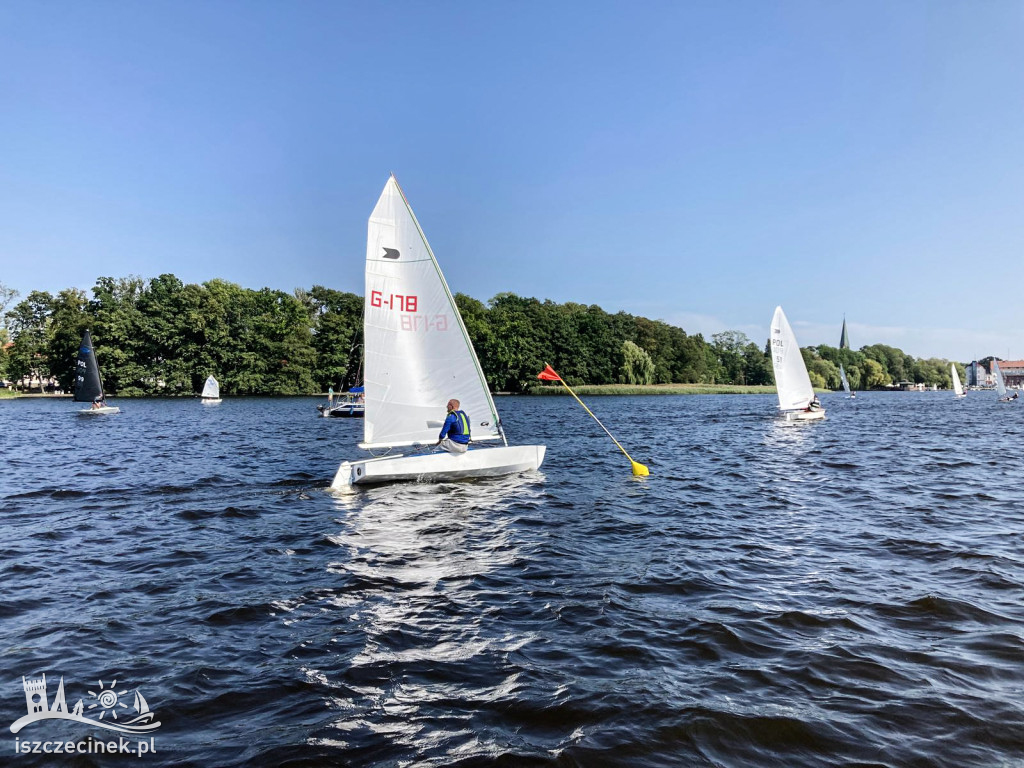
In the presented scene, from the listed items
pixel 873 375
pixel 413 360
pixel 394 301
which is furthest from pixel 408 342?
pixel 873 375

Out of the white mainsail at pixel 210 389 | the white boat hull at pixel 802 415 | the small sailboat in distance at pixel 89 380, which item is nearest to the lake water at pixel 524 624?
the white boat hull at pixel 802 415

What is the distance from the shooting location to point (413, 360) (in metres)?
16.1

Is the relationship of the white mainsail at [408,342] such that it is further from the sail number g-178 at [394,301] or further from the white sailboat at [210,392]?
the white sailboat at [210,392]

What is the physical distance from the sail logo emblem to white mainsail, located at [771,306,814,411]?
128 feet

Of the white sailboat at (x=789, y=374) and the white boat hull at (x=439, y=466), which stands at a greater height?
the white sailboat at (x=789, y=374)

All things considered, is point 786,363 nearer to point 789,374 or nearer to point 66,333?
point 789,374

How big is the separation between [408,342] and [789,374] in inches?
1262

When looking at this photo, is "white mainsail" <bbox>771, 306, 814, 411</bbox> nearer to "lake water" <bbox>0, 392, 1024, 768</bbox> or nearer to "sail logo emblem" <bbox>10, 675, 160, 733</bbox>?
"lake water" <bbox>0, 392, 1024, 768</bbox>

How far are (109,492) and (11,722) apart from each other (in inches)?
472

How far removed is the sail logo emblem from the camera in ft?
15.3

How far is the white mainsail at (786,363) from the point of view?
39.3 m

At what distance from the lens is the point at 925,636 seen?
6.32 metres

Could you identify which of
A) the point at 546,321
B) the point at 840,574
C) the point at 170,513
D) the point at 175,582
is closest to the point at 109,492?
the point at 170,513

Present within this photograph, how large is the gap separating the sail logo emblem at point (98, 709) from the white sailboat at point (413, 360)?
9.79 metres
